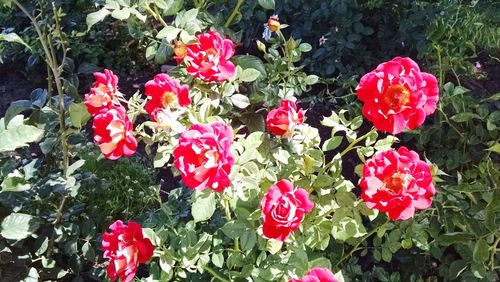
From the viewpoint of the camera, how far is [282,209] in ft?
3.87

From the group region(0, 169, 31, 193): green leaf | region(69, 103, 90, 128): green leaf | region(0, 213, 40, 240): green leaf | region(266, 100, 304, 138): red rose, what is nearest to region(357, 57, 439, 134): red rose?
region(266, 100, 304, 138): red rose

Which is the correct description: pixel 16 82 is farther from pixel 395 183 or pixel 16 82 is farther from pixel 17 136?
pixel 395 183

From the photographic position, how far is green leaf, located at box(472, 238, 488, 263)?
1515 millimetres

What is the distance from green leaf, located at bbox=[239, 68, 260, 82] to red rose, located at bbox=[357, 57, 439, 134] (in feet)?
1.08

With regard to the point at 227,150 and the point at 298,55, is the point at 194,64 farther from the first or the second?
the point at 298,55

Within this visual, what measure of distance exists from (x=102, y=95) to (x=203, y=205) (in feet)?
1.11

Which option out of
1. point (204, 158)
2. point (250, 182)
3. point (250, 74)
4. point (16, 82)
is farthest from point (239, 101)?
point (16, 82)

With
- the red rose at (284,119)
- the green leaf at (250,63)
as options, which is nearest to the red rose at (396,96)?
the red rose at (284,119)

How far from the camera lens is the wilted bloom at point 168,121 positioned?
4.06ft

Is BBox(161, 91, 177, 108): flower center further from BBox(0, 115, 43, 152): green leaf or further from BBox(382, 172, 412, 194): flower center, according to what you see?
BBox(382, 172, 412, 194): flower center

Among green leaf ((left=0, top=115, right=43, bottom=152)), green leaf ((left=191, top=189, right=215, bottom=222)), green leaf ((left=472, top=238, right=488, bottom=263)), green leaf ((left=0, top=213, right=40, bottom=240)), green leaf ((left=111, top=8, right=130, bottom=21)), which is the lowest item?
green leaf ((left=472, top=238, right=488, bottom=263))

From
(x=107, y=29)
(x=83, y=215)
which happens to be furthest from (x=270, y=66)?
(x=107, y=29)

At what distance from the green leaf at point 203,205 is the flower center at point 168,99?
0.66ft

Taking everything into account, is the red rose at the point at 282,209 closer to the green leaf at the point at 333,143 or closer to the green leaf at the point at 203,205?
the green leaf at the point at 203,205
